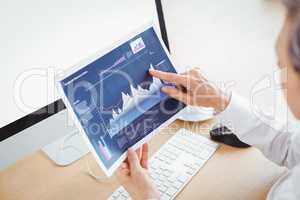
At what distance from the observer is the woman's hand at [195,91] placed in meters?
0.68

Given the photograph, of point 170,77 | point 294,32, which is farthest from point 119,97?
point 294,32

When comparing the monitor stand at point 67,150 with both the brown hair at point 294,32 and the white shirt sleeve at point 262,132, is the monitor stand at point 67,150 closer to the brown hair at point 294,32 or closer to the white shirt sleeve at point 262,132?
the white shirt sleeve at point 262,132

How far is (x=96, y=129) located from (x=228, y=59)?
0.62 m

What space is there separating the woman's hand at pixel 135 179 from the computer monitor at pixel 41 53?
187 mm

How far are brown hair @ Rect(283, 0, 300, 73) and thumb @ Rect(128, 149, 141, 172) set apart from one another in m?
0.36

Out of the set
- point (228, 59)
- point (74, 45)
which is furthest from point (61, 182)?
point (228, 59)

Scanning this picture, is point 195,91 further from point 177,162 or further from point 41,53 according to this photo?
point 41,53

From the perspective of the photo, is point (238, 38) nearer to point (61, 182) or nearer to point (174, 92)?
point (174, 92)

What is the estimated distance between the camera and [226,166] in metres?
0.73

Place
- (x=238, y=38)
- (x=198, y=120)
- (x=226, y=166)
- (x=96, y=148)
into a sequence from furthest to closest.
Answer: (x=238, y=38)
(x=198, y=120)
(x=226, y=166)
(x=96, y=148)

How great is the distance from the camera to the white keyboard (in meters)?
0.68

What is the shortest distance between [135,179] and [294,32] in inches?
16.3

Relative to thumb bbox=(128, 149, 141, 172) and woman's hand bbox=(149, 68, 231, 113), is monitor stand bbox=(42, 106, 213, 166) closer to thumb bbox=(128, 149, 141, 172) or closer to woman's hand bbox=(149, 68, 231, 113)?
woman's hand bbox=(149, 68, 231, 113)

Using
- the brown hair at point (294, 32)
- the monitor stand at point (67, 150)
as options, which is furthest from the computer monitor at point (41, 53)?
the brown hair at point (294, 32)
